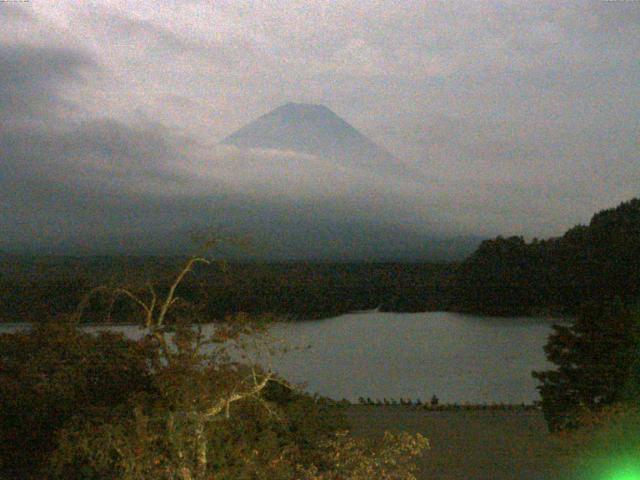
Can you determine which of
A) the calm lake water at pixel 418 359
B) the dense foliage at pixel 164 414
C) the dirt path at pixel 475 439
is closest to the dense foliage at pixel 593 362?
the dirt path at pixel 475 439

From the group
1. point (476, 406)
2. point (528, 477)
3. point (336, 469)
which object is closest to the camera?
point (336, 469)

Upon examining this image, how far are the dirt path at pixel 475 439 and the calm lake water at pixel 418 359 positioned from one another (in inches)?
66.4

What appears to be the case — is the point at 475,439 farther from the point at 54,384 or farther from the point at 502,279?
the point at 502,279

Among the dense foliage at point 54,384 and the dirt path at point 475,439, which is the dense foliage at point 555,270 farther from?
the dense foliage at point 54,384

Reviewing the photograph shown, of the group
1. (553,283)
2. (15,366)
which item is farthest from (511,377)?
(15,366)

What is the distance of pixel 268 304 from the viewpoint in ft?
73.6

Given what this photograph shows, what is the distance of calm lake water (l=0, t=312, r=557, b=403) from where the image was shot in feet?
65.1

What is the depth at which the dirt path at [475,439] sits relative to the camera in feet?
37.5

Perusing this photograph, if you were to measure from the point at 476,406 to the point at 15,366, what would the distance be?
1147 centimetres

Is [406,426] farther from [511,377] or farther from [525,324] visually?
[525,324]

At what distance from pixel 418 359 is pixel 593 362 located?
11.2 m

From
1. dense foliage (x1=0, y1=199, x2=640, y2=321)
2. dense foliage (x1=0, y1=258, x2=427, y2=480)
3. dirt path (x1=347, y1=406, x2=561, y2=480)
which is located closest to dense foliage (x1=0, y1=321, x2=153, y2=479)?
dense foliage (x1=0, y1=258, x2=427, y2=480)

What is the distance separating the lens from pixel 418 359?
23484mm

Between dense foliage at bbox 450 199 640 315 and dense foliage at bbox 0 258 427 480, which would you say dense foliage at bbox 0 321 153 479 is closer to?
dense foliage at bbox 0 258 427 480
